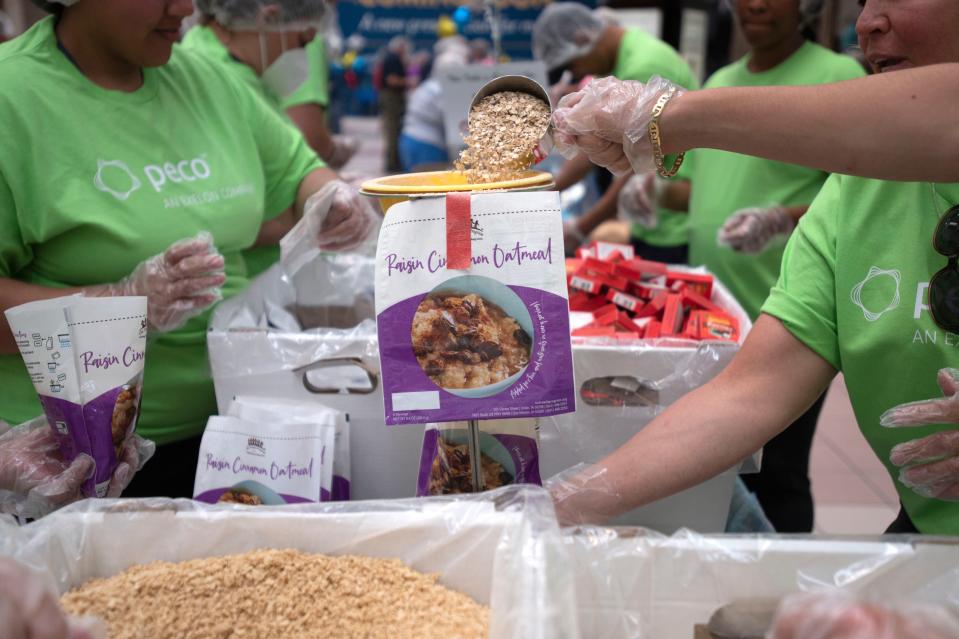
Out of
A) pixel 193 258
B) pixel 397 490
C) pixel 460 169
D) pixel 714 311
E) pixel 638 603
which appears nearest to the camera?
pixel 638 603

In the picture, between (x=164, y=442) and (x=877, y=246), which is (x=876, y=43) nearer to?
(x=877, y=246)

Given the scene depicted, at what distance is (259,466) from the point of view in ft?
4.34

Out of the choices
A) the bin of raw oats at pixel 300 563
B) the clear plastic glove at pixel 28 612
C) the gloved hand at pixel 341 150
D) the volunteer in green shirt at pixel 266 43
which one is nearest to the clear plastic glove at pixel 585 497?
the bin of raw oats at pixel 300 563

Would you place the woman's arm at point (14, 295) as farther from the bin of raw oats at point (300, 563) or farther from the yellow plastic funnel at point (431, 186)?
the yellow plastic funnel at point (431, 186)

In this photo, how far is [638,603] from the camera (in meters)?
0.97

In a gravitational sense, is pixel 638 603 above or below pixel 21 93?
below

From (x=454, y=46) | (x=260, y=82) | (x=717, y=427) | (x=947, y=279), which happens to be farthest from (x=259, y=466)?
(x=454, y=46)

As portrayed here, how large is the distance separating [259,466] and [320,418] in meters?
0.14

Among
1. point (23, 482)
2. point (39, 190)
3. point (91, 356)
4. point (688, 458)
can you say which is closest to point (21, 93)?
point (39, 190)

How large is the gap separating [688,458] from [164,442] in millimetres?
1034

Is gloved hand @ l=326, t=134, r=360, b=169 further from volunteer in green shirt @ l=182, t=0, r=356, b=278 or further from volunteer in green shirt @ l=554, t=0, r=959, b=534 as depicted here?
volunteer in green shirt @ l=554, t=0, r=959, b=534

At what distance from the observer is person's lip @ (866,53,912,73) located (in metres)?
1.12

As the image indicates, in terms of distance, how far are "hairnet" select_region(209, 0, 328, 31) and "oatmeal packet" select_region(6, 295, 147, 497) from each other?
5.49 feet

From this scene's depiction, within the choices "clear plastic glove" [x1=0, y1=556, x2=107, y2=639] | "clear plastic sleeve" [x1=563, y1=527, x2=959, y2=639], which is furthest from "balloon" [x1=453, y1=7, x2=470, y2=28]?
"clear plastic glove" [x1=0, y1=556, x2=107, y2=639]
